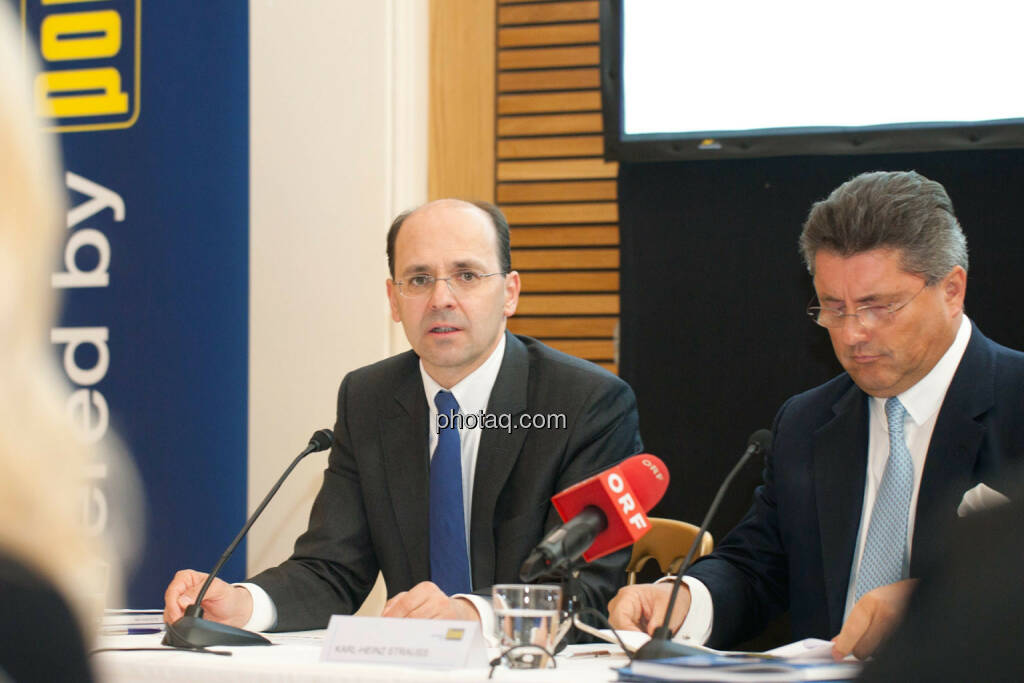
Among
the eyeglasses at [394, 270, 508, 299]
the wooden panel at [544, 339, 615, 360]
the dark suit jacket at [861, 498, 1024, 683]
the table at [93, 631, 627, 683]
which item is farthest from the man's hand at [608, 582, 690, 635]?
the wooden panel at [544, 339, 615, 360]

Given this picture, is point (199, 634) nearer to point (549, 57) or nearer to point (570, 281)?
point (570, 281)

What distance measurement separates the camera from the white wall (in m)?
3.67

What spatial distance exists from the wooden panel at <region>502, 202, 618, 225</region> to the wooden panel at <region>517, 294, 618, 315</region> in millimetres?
260

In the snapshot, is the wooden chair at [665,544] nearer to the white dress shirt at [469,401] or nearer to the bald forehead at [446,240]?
the white dress shirt at [469,401]

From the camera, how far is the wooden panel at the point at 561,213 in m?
3.82

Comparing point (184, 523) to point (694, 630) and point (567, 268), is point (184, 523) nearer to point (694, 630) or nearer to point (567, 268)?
point (567, 268)

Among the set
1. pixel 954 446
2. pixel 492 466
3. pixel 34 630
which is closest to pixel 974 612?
pixel 34 630

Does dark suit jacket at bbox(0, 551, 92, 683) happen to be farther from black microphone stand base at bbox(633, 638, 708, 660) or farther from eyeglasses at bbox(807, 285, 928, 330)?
eyeglasses at bbox(807, 285, 928, 330)

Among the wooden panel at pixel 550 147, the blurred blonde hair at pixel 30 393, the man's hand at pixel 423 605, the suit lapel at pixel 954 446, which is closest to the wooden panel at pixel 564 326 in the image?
the wooden panel at pixel 550 147

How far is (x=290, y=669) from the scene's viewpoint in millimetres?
1518

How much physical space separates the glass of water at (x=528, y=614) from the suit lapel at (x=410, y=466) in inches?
36.7

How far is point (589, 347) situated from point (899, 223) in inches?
64.2

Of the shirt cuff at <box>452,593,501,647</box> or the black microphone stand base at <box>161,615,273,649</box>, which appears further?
the shirt cuff at <box>452,593,501,647</box>

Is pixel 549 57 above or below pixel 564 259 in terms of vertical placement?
above
